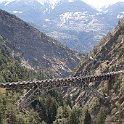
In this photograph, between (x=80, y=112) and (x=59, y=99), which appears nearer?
(x=80, y=112)

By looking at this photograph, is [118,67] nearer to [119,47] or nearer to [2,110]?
[119,47]

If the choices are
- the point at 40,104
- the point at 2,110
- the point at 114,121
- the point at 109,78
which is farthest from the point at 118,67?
the point at 2,110

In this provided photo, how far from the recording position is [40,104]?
147 m

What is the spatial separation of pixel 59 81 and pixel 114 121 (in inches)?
734

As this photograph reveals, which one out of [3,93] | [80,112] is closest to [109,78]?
[80,112]

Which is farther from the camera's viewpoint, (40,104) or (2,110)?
(40,104)

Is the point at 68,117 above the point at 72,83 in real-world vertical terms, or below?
below

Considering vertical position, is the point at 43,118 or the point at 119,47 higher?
the point at 119,47

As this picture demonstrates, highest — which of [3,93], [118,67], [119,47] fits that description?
[119,47]

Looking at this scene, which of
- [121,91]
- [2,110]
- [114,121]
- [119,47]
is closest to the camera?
[2,110]

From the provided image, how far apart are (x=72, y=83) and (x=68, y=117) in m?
9.57

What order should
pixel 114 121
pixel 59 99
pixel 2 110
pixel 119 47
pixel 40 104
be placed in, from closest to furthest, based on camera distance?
pixel 2 110 → pixel 114 121 → pixel 40 104 → pixel 59 99 → pixel 119 47

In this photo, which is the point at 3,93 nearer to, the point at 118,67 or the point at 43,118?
the point at 43,118

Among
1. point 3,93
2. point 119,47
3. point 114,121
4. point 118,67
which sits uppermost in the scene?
point 119,47
